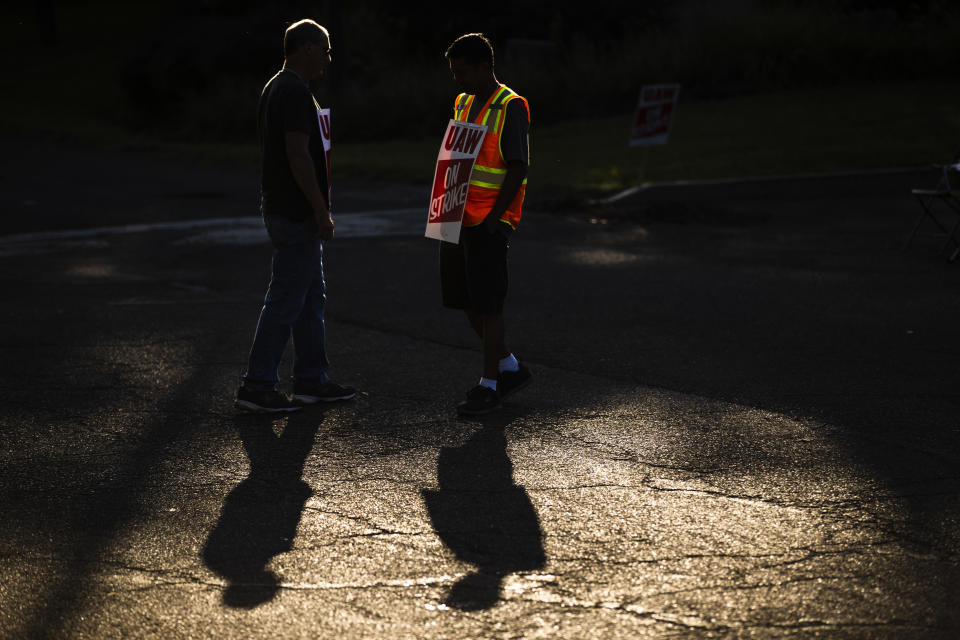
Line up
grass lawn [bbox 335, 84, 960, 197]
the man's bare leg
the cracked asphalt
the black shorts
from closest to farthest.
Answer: the cracked asphalt
the black shorts
the man's bare leg
grass lawn [bbox 335, 84, 960, 197]

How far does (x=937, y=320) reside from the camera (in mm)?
8227

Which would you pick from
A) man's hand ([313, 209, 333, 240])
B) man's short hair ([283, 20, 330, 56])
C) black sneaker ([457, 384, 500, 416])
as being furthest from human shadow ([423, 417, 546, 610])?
man's short hair ([283, 20, 330, 56])

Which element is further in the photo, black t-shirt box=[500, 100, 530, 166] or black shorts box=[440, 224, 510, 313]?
black shorts box=[440, 224, 510, 313]

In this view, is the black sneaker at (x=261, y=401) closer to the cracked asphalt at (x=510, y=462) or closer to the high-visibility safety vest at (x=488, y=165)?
the cracked asphalt at (x=510, y=462)

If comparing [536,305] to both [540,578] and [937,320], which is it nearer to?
[937,320]

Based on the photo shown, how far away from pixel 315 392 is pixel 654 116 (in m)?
10.4

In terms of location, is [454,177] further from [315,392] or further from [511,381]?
[315,392]

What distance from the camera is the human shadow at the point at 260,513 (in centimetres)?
404

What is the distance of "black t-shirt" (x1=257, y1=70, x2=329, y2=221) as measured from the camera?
19.0 ft

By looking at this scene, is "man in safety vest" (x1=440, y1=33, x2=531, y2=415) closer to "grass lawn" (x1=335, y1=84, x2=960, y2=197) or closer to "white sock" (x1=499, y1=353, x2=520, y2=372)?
"white sock" (x1=499, y1=353, x2=520, y2=372)

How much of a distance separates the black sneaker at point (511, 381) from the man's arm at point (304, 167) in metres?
1.23

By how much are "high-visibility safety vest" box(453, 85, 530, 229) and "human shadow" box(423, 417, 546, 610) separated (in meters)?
1.14

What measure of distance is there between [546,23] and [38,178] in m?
17.1

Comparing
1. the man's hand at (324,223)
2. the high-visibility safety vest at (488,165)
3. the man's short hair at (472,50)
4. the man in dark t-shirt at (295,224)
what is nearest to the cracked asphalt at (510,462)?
the man in dark t-shirt at (295,224)
